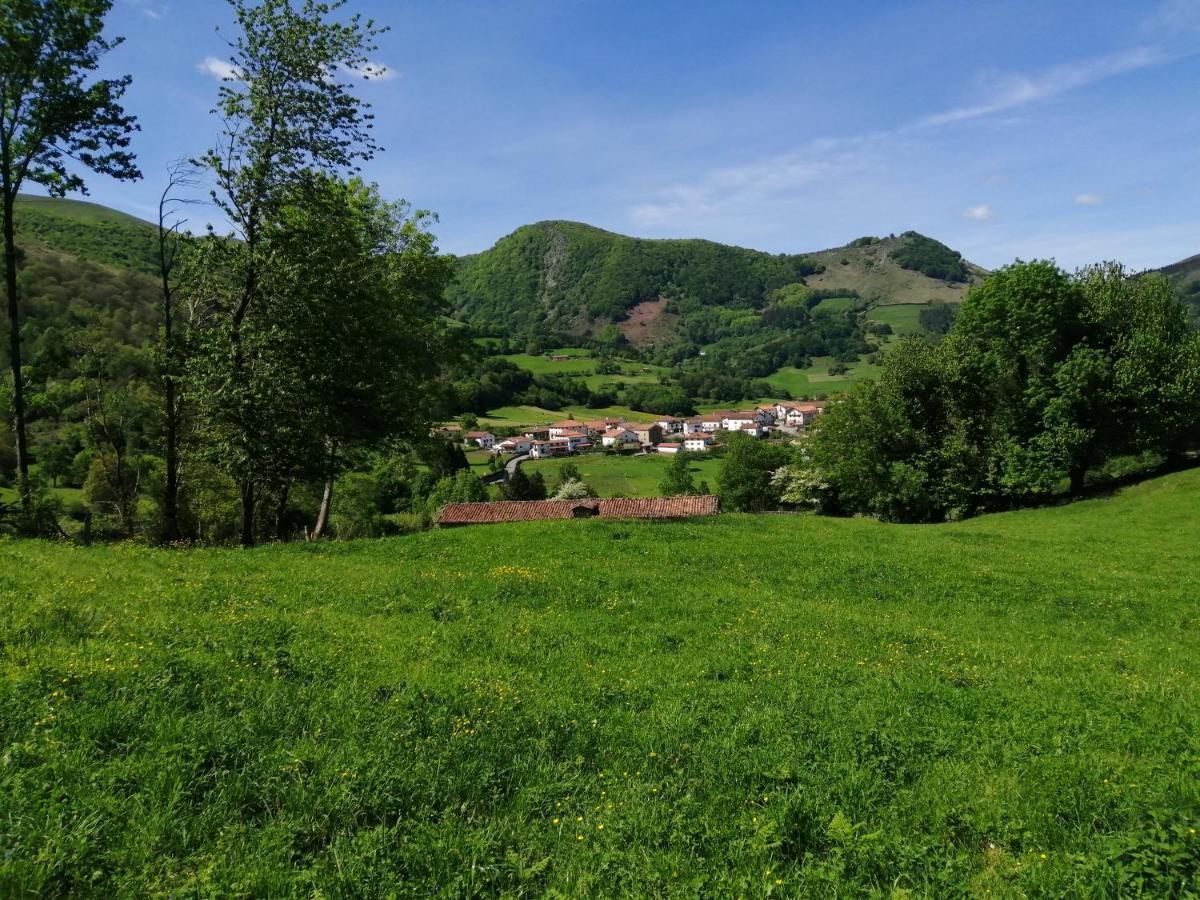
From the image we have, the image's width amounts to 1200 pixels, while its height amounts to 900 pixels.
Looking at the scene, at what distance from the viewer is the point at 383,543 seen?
22406mm

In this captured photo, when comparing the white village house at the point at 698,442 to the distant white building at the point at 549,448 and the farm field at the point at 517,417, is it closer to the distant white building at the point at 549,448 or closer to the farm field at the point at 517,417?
the distant white building at the point at 549,448

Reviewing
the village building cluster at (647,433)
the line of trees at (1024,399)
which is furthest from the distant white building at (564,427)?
the line of trees at (1024,399)

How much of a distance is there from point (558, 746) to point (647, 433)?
168m

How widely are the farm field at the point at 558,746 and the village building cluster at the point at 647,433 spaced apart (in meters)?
130

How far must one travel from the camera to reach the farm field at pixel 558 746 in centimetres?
479

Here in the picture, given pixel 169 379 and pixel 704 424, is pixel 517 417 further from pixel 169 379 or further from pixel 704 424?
pixel 169 379

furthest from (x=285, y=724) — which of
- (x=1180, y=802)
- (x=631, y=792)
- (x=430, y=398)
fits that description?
(x=430, y=398)

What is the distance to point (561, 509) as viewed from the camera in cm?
5416

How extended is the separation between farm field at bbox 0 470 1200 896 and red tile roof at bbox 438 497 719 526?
3538cm

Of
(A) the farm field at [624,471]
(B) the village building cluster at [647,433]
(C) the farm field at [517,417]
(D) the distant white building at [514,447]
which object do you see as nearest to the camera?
(A) the farm field at [624,471]

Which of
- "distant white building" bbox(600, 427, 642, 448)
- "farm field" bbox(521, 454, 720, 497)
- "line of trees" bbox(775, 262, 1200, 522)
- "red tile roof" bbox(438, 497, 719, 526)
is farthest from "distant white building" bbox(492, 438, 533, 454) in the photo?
"line of trees" bbox(775, 262, 1200, 522)

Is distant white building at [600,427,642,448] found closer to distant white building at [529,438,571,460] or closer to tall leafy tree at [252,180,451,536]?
distant white building at [529,438,571,460]

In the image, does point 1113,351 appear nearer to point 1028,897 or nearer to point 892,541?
point 892,541

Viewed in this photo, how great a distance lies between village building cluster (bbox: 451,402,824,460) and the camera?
509ft
